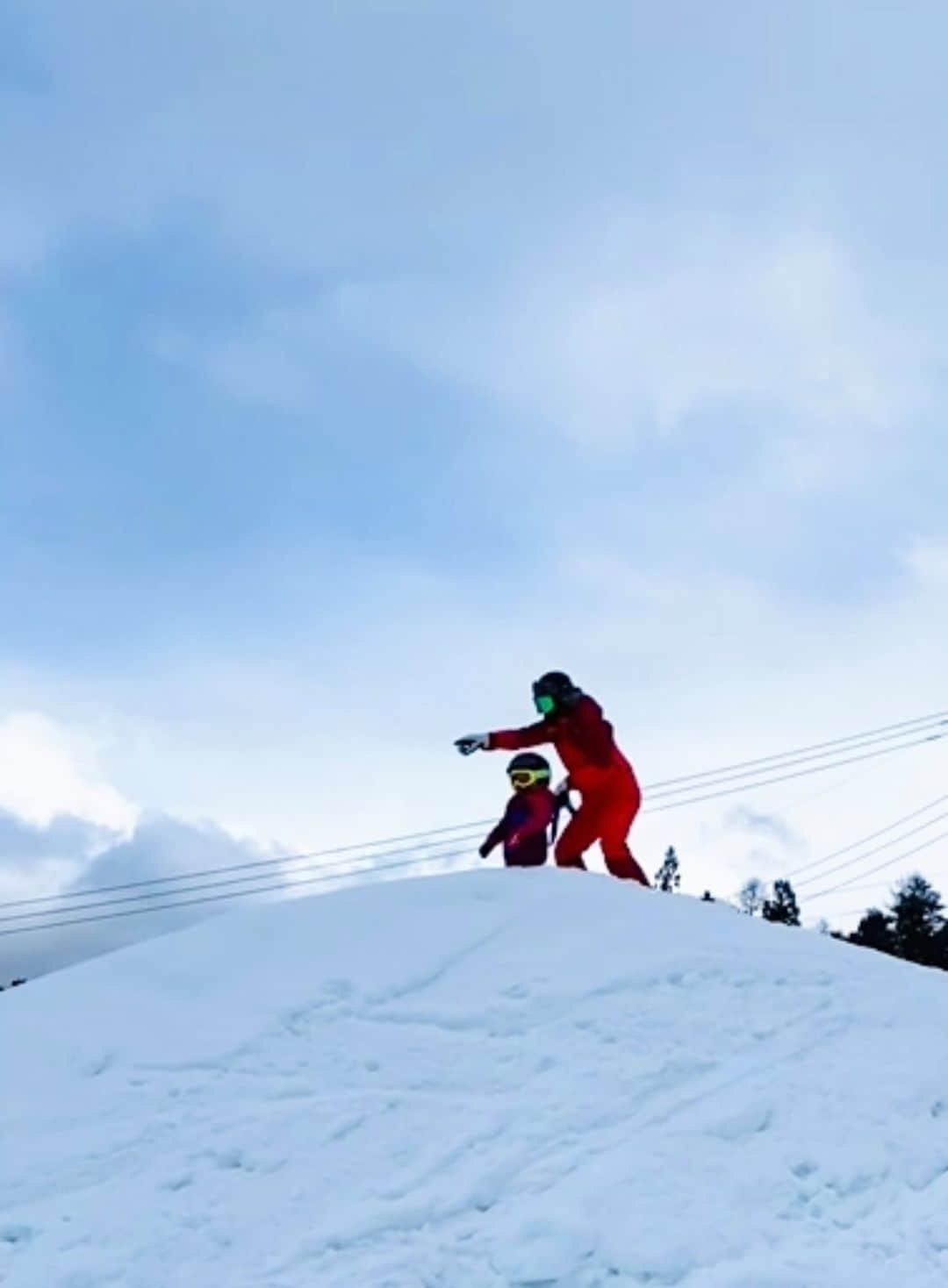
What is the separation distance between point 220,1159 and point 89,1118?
33.9 inches

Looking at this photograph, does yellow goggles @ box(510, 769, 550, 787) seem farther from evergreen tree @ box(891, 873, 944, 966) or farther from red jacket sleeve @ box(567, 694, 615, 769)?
evergreen tree @ box(891, 873, 944, 966)

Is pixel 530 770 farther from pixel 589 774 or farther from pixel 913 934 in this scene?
pixel 913 934

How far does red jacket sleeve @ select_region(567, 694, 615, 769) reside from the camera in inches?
402

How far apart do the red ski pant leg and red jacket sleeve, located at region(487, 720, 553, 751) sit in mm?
746

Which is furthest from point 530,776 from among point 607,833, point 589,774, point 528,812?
point 607,833

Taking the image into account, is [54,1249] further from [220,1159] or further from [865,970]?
[865,970]

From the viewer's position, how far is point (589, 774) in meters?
10.3

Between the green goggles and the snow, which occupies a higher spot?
the green goggles

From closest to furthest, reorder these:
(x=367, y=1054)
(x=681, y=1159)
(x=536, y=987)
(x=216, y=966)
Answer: (x=681, y=1159)
(x=367, y=1054)
(x=536, y=987)
(x=216, y=966)

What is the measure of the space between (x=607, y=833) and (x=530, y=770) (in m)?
0.81

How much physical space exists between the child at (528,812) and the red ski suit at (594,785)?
7.9 inches

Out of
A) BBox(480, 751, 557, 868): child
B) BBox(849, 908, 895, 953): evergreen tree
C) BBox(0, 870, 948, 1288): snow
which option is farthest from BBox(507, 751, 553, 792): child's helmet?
BBox(849, 908, 895, 953): evergreen tree

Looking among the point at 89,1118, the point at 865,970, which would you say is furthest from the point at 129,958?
the point at 865,970

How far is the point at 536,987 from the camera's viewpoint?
724cm
